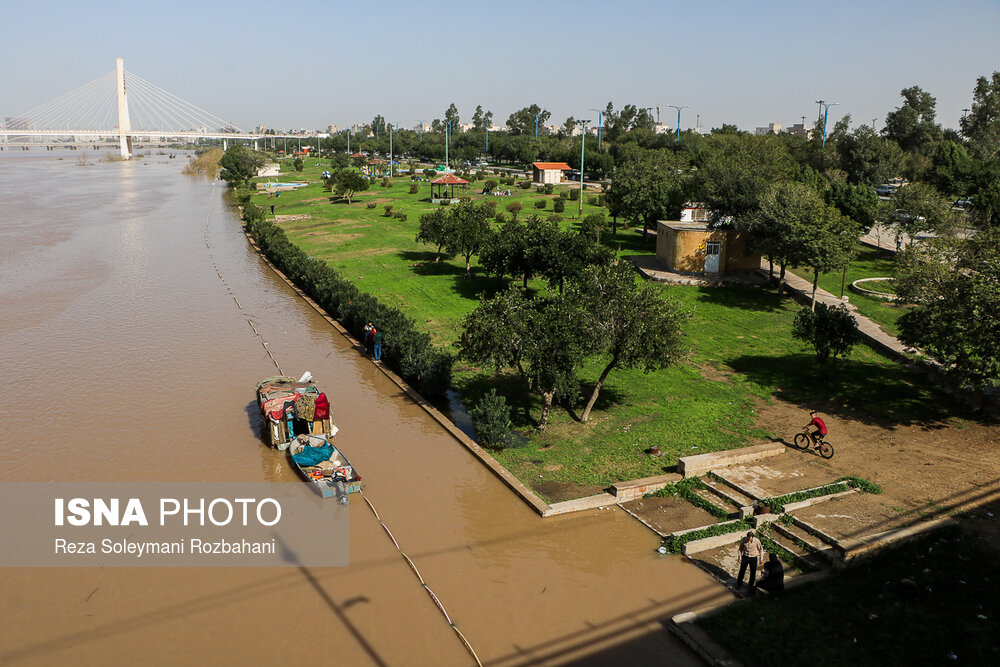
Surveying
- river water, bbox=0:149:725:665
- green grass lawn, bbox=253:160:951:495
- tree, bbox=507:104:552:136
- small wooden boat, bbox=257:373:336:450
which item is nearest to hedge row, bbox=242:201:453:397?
river water, bbox=0:149:725:665

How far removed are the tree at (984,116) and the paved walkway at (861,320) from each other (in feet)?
120

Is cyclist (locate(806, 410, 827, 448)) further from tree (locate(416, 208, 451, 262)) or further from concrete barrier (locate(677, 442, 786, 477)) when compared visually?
tree (locate(416, 208, 451, 262))

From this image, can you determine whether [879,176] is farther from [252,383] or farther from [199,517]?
[199,517]

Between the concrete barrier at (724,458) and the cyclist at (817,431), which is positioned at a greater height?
the cyclist at (817,431)

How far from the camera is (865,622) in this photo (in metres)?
9.36

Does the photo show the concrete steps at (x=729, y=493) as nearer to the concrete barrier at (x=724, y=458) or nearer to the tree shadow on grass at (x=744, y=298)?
the concrete barrier at (x=724, y=458)

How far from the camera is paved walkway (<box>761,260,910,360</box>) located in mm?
21500

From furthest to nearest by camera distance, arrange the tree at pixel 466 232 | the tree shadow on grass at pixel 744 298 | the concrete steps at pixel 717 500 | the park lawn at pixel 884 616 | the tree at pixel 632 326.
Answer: the tree at pixel 466 232 → the tree shadow on grass at pixel 744 298 → the tree at pixel 632 326 → the concrete steps at pixel 717 500 → the park lawn at pixel 884 616

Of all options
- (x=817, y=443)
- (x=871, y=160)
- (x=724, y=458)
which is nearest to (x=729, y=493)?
(x=724, y=458)

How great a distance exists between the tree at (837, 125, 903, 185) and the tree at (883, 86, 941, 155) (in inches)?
623

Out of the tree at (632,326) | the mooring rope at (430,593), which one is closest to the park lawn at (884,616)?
the mooring rope at (430,593)

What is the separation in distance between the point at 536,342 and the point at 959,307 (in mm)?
9670

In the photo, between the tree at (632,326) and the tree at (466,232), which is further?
the tree at (466,232)

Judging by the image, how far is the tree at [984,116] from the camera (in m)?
55.7
